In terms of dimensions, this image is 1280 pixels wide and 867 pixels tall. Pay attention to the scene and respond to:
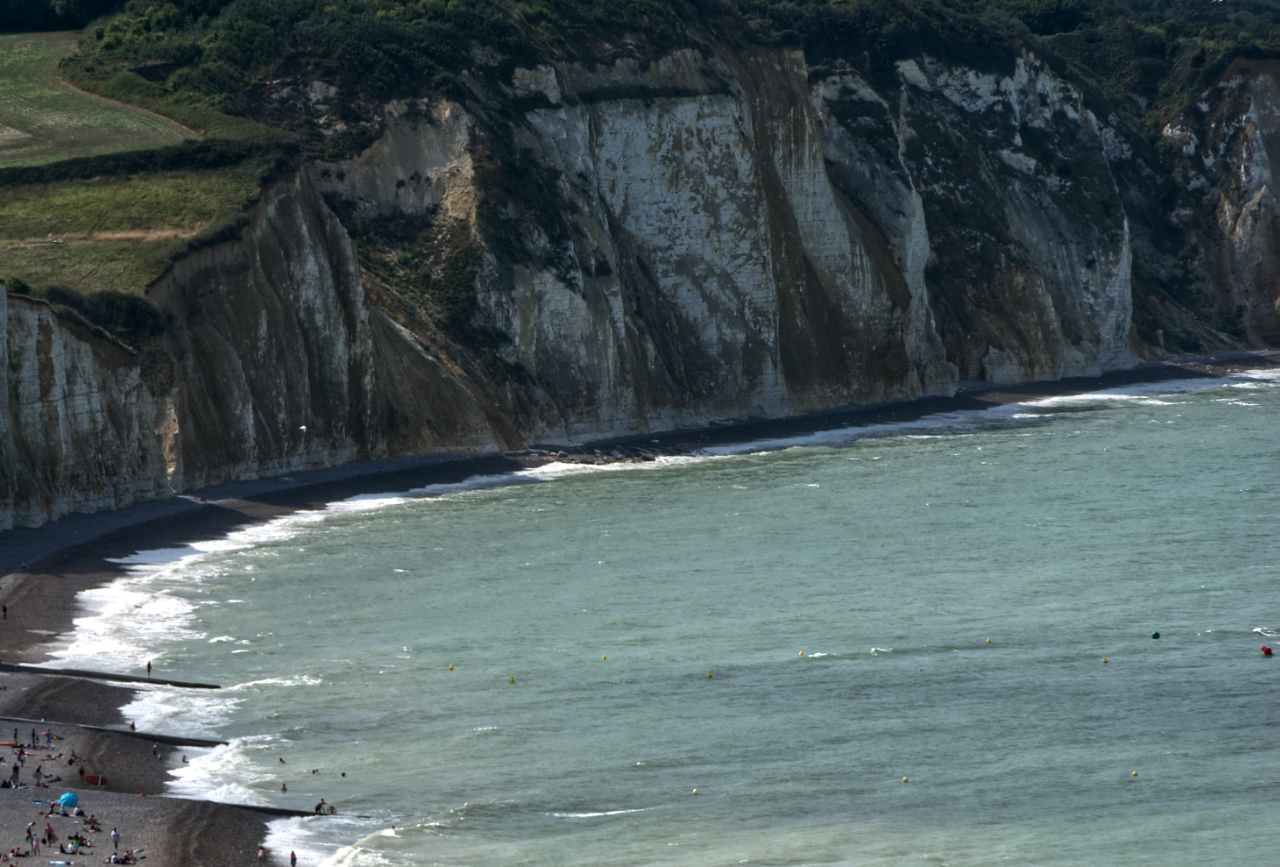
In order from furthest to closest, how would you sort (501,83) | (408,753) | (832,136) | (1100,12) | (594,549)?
1. (1100,12)
2. (832,136)
3. (501,83)
4. (594,549)
5. (408,753)

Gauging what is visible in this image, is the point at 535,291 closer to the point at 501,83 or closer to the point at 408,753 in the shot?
the point at 501,83

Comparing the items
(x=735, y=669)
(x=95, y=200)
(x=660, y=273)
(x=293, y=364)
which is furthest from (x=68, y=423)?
(x=660, y=273)

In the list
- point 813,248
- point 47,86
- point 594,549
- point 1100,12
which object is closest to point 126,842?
point 594,549

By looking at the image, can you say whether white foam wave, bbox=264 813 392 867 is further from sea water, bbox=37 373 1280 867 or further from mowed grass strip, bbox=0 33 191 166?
mowed grass strip, bbox=0 33 191 166

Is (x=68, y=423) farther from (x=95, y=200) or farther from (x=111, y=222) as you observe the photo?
(x=95, y=200)

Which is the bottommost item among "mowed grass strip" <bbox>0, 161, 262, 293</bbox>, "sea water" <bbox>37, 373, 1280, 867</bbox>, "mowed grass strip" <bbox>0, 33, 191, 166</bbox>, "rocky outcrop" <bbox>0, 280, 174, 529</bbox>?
"sea water" <bbox>37, 373, 1280, 867</bbox>

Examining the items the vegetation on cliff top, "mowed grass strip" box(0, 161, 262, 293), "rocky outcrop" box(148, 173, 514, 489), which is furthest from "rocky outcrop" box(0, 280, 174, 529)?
the vegetation on cliff top
